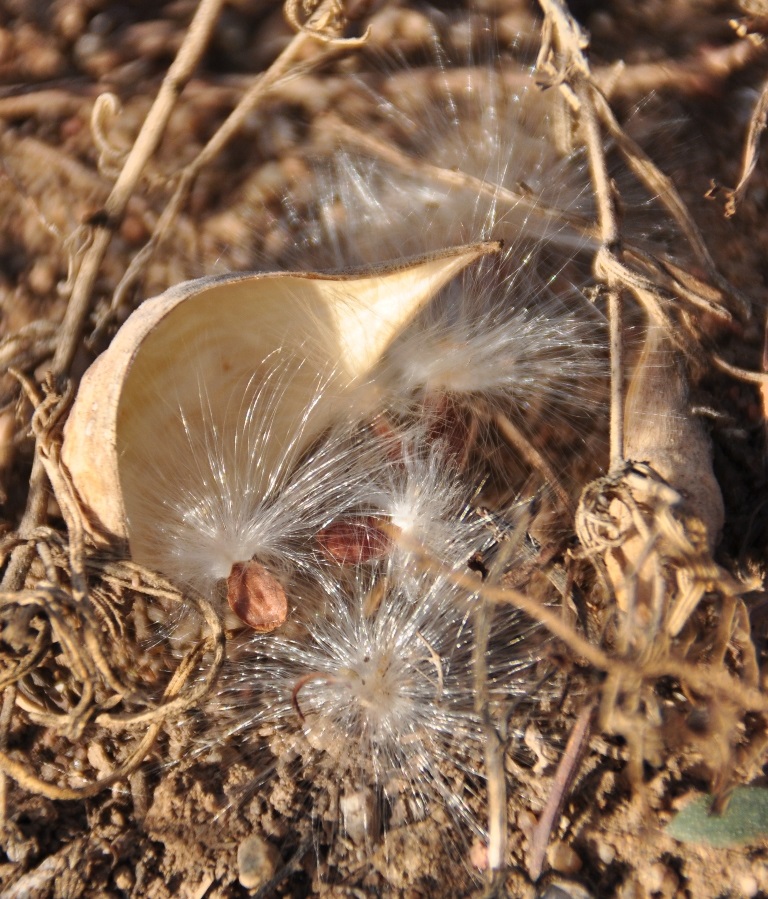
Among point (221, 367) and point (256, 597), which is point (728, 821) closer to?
point (256, 597)

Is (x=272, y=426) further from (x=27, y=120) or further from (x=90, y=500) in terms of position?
(x=27, y=120)

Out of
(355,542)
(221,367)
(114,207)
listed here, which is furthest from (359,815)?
(114,207)

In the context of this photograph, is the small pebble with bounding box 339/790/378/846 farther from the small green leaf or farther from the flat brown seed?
the small green leaf

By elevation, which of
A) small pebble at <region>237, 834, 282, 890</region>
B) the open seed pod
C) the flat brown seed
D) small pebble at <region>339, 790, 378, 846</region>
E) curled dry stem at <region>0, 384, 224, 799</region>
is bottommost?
small pebble at <region>339, 790, 378, 846</region>

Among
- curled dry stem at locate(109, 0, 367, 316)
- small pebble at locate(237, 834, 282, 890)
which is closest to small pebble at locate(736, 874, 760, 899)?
small pebble at locate(237, 834, 282, 890)

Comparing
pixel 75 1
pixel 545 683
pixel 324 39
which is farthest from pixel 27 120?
pixel 545 683

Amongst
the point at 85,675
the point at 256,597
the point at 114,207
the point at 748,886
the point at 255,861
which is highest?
the point at 114,207
